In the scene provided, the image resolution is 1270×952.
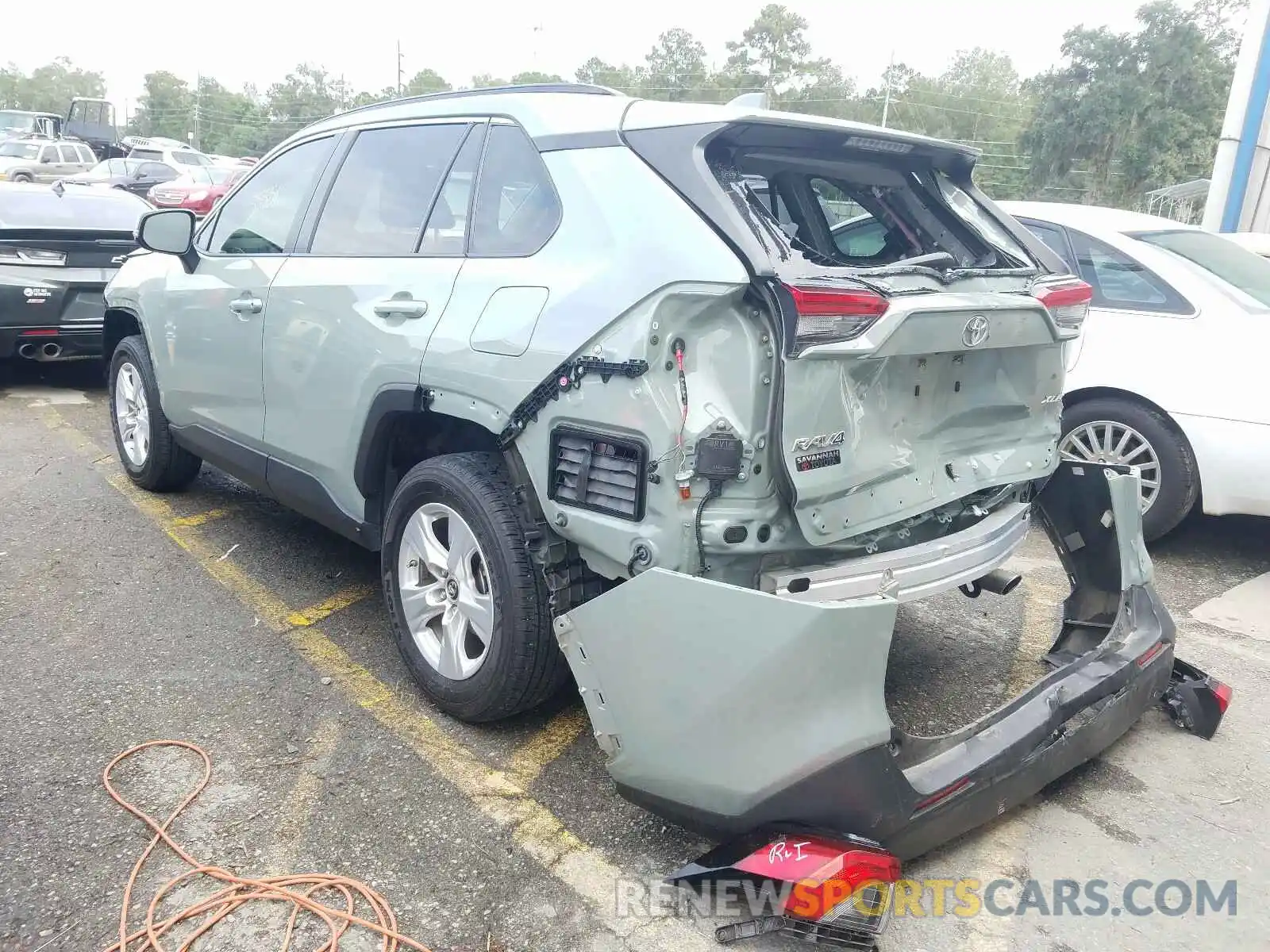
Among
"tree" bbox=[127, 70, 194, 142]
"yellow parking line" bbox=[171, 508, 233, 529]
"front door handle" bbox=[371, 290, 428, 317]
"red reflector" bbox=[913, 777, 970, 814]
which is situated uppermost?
"tree" bbox=[127, 70, 194, 142]

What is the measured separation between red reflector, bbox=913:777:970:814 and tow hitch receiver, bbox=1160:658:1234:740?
1271 mm

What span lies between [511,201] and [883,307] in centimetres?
121

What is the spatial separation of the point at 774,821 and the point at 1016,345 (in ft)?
5.02

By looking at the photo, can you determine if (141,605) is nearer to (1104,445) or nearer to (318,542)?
(318,542)

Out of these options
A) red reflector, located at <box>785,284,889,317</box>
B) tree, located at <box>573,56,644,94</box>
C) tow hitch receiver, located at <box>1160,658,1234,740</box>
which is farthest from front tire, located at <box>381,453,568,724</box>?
tree, located at <box>573,56,644,94</box>

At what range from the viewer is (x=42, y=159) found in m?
23.1

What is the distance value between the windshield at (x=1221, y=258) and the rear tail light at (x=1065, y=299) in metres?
2.46

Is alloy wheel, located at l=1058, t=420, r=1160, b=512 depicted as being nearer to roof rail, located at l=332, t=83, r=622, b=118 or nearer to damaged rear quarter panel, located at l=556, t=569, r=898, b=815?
roof rail, located at l=332, t=83, r=622, b=118

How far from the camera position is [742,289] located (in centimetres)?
230

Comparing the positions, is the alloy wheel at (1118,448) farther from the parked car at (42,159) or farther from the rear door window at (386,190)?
the parked car at (42,159)

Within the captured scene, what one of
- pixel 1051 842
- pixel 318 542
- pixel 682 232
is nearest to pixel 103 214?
pixel 318 542

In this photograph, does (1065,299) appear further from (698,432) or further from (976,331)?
(698,432)

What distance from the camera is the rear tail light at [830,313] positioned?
2.25m

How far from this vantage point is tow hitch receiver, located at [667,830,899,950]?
6.66 ft
